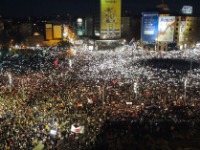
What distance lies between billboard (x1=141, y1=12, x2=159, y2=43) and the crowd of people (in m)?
47.9

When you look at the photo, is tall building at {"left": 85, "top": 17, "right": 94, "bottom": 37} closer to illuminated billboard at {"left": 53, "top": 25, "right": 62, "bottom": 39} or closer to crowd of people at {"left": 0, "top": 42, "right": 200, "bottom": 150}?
illuminated billboard at {"left": 53, "top": 25, "right": 62, "bottom": 39}

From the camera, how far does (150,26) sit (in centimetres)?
7631

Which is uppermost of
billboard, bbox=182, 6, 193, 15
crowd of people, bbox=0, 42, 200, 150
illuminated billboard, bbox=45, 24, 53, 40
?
billboard, bbox=182, 6, 193, 15

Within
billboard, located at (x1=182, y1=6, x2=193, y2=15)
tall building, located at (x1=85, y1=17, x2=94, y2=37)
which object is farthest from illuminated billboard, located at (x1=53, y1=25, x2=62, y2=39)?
billboard, located at (x1=182, y1=6, x2=193, y2=15)

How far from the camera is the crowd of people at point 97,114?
16.2 meters

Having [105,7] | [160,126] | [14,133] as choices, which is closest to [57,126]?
[14,133]

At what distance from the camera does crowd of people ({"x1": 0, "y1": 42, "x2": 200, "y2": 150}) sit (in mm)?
16156

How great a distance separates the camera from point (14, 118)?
711 inches

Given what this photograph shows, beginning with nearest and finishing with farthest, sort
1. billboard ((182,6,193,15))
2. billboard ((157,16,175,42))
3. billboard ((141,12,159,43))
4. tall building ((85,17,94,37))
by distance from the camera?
billboard ((157,16,175,42)), billboard ((141,12,159,43)), billboard ((182,6,193,15)), tall building ((85,17,94,37))

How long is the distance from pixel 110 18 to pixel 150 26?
35.6 ft

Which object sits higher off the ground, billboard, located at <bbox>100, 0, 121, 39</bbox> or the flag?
billboard, located at <bbox>100, 0, 121, 39</bbox>

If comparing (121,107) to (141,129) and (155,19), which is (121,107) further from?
(155,19)

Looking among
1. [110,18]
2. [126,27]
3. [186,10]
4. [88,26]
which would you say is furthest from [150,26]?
[88,26]

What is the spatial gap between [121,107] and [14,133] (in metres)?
7.95
